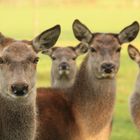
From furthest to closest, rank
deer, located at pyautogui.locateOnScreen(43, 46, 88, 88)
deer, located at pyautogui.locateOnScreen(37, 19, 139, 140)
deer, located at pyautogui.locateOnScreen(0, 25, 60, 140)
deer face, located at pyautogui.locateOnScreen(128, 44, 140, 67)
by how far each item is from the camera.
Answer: deer face, located at pyautogui.locateOnScreen(128, 44, 140, 67) < deer, located at pyautogui.locateOnScreen(43, 46, 88, 88) < deer, located at pyautogui.locateOnScreen(37, 19, 139, 140) < deer, located at pyautogui.locateOnScreen(0, 25, 60, 140)

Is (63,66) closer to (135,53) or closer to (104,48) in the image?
(135,53)

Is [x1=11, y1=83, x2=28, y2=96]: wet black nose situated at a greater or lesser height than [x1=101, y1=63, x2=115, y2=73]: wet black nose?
lesser

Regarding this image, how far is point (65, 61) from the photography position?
13.3 metres

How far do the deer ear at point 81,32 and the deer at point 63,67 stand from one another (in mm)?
2262

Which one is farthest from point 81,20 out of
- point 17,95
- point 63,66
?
point 17,95

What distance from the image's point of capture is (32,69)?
311 inches

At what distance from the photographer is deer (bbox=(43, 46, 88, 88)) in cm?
1291

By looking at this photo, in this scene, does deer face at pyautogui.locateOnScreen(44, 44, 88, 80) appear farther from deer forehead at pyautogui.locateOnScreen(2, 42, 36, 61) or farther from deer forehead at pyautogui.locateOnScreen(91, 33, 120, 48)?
deer forehead at pyautogui.locateOnScreen(2, 42, 36, 61)

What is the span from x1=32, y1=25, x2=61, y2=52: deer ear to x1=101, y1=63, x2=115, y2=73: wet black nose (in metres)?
1.01

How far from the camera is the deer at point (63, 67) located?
12.9 metres

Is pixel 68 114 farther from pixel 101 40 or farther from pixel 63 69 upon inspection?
pixel 63 69

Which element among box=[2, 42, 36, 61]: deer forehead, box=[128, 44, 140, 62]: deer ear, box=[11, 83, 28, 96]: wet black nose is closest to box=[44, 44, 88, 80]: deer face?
box=[128, 44, 140, 62]: deer ear

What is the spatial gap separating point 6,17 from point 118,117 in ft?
157

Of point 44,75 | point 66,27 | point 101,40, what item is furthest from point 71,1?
point 101,40
